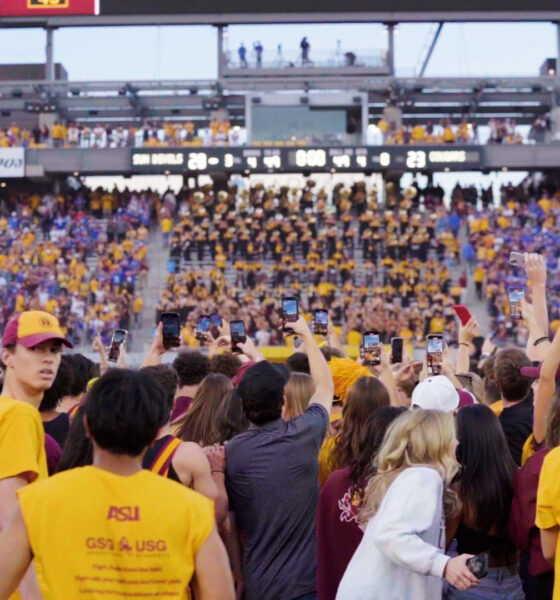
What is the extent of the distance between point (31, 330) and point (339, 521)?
146 centimetres

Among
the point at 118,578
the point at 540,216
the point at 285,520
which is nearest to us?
A: the point at 118,578

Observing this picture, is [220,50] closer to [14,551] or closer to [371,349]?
[371,349]

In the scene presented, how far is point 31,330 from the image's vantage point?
4340 mm

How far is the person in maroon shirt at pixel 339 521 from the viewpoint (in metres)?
4.66

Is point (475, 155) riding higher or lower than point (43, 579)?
higher

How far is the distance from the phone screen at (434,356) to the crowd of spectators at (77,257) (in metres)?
22.6

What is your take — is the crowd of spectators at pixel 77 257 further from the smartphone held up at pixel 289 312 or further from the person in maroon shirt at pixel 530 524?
the person in maroon shirt at pixel 530 524

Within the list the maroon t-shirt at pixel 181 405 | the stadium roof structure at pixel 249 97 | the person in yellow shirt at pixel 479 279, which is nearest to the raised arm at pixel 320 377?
the maroon t-shirt at pixel 181 405

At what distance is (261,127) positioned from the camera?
124 ft

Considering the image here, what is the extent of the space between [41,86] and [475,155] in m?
14.8

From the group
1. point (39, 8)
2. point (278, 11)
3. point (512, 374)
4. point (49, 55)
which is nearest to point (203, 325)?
point (512, 374)

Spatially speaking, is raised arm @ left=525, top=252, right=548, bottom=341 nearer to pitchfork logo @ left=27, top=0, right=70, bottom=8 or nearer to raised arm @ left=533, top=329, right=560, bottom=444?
raised arm @ left=533, top=329, right=560, bottom=444

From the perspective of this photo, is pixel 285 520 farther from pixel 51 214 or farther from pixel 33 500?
pixel 51 214

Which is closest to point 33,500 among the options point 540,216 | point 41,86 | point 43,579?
point 43,579
